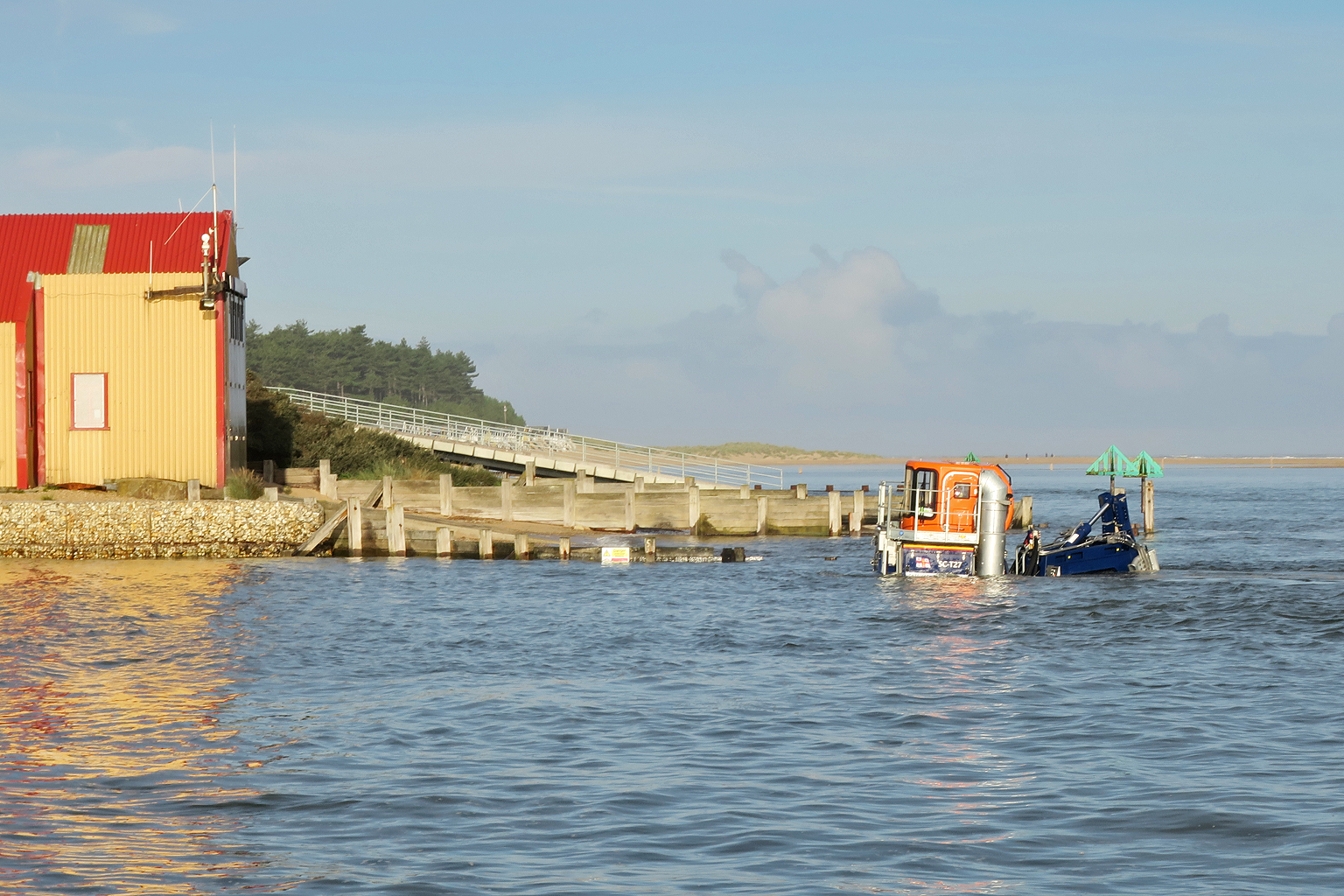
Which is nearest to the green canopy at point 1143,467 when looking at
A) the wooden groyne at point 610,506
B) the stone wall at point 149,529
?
the wooden groyne at point 610,506

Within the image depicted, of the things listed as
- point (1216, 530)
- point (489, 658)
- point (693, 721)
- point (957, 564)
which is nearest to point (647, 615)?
point (489, 658)

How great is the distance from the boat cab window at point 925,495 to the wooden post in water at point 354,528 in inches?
555

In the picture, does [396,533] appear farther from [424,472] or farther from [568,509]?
[424,472]

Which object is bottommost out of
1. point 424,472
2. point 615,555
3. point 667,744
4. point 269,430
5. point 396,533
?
point 667,744

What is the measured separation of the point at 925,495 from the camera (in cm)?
2912

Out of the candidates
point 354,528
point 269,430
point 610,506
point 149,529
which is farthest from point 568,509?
point 149,529

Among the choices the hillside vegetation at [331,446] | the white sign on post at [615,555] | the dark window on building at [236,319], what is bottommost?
the white sign on post at [615,555]

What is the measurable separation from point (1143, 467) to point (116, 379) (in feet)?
119

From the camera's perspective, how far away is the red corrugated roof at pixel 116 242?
127 ft

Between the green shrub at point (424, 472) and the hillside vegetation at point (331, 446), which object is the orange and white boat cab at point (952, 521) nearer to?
the green shrub at point (424, 472)

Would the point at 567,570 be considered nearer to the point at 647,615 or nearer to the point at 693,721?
the point at 647,615

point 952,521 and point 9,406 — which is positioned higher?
point 9,406

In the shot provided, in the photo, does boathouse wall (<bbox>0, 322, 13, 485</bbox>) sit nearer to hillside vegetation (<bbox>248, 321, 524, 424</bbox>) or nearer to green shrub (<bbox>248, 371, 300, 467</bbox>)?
green shrub (<bbox>248, 371, 300, 467</bbox>)

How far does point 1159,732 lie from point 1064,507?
186 feet
